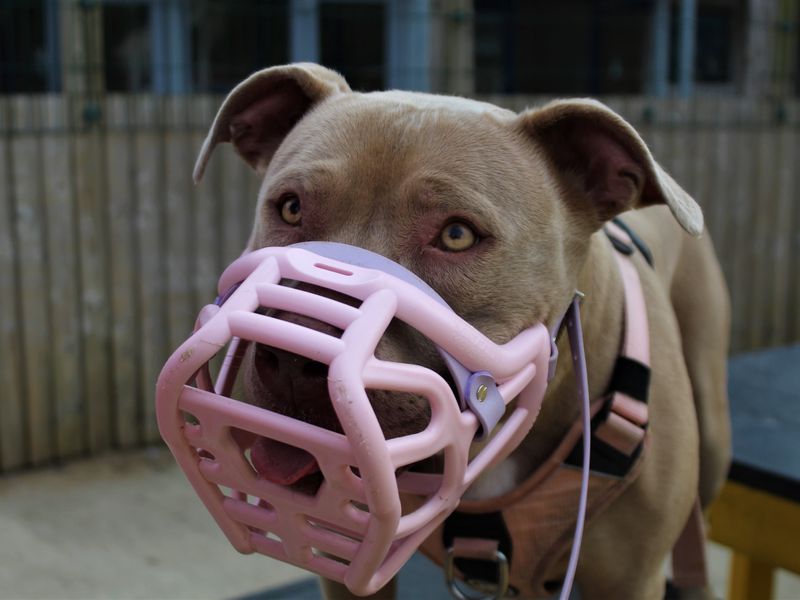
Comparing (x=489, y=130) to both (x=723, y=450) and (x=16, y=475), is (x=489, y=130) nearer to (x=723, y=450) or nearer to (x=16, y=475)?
(x=723, y=450)

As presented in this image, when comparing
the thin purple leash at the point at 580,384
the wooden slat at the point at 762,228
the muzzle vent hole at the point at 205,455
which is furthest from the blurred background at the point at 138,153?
the thin purple leash at the point at 580,384

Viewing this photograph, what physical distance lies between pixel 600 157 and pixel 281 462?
0.88m

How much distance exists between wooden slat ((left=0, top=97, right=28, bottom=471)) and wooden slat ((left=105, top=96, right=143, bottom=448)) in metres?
0.46

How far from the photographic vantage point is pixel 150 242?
4.96 metres

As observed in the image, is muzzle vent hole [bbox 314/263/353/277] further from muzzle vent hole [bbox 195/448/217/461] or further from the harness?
the harness

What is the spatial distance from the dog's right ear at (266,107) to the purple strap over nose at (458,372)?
569 mm

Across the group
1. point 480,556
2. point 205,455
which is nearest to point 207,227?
point 480,556

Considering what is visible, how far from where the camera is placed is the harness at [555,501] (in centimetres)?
180

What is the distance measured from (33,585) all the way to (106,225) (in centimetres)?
186

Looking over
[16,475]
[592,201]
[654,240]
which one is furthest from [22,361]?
[592,201]

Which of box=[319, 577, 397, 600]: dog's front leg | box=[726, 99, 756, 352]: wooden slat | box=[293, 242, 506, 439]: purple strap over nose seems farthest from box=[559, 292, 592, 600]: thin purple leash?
box=[726, 99, 756, 352]: wooden slat

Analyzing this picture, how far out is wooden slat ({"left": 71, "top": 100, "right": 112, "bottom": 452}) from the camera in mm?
4758

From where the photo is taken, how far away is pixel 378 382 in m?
1.20

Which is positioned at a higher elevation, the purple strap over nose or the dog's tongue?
the purple strap over nose
